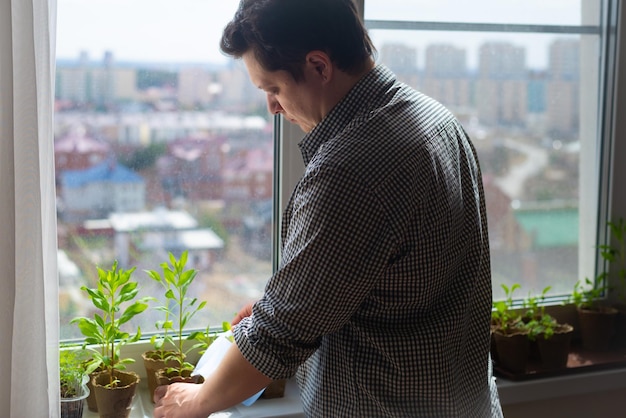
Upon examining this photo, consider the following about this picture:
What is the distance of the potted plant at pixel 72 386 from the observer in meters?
1.56

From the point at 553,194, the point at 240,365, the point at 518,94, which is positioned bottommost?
the point at 240,365

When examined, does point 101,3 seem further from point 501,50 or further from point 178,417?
point 501,50

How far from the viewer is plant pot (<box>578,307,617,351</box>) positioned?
2117 mm

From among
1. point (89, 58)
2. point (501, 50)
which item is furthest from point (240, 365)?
point (501, 50)

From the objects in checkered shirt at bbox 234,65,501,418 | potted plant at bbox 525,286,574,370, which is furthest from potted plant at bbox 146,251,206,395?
potted plant at bbox 525,286,574,370

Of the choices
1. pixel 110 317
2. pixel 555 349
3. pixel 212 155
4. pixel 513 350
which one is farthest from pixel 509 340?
pixel 110 317

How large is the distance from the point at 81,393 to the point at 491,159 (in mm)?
1194

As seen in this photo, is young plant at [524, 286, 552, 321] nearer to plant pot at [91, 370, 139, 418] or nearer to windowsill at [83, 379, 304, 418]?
windowsill at [83, 379, 304, 418]

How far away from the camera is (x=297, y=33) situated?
123 cm

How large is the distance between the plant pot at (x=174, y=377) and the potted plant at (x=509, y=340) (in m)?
0.77

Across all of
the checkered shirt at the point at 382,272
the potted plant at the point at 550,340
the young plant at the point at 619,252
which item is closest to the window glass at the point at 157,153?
the checkered shirt at the point at 382,272

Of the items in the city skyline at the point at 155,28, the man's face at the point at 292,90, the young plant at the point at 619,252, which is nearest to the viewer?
the man's face at the point at 292,90

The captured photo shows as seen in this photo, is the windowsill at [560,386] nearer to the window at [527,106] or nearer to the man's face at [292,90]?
the window at [527,106]

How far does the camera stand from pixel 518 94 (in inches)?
84.4
